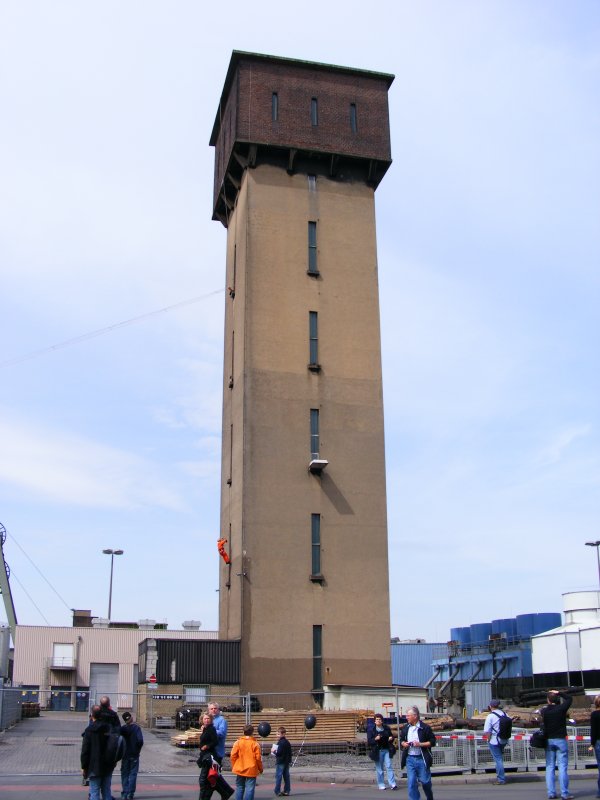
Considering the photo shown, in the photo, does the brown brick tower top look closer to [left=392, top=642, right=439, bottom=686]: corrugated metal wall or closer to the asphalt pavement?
the asphalt pavement

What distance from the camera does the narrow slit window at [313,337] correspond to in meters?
46.1

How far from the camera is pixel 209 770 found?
1772 centimetres

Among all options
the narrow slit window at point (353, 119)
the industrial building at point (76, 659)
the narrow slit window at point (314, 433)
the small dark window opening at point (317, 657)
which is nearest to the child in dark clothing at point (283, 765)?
the small dark window opening at point (317, 657)

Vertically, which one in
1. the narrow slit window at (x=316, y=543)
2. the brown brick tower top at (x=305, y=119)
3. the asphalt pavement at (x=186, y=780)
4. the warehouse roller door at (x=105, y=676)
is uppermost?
the brown brick tower top at (x=305, y=119)

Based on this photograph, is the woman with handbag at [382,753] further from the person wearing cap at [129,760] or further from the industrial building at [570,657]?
the industrial building at [570,657]

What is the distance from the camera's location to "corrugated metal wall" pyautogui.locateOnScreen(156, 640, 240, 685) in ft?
136

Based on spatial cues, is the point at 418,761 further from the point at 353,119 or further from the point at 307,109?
the point at 353,119

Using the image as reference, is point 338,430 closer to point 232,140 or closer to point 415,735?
point 232,140

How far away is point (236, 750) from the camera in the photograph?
704 inches

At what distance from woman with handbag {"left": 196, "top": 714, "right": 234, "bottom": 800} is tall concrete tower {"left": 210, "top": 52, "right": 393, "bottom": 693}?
23642 mm

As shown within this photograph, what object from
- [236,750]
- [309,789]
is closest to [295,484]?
[309,789]

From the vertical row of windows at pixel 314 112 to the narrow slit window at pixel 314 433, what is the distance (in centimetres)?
1540

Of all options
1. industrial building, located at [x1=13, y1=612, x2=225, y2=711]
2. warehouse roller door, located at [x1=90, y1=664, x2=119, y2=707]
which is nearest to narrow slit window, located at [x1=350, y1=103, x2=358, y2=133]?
industrial building, located at [x1=13, y1=612, x2=225, y2=711]

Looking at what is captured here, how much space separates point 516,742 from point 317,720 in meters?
9.08
